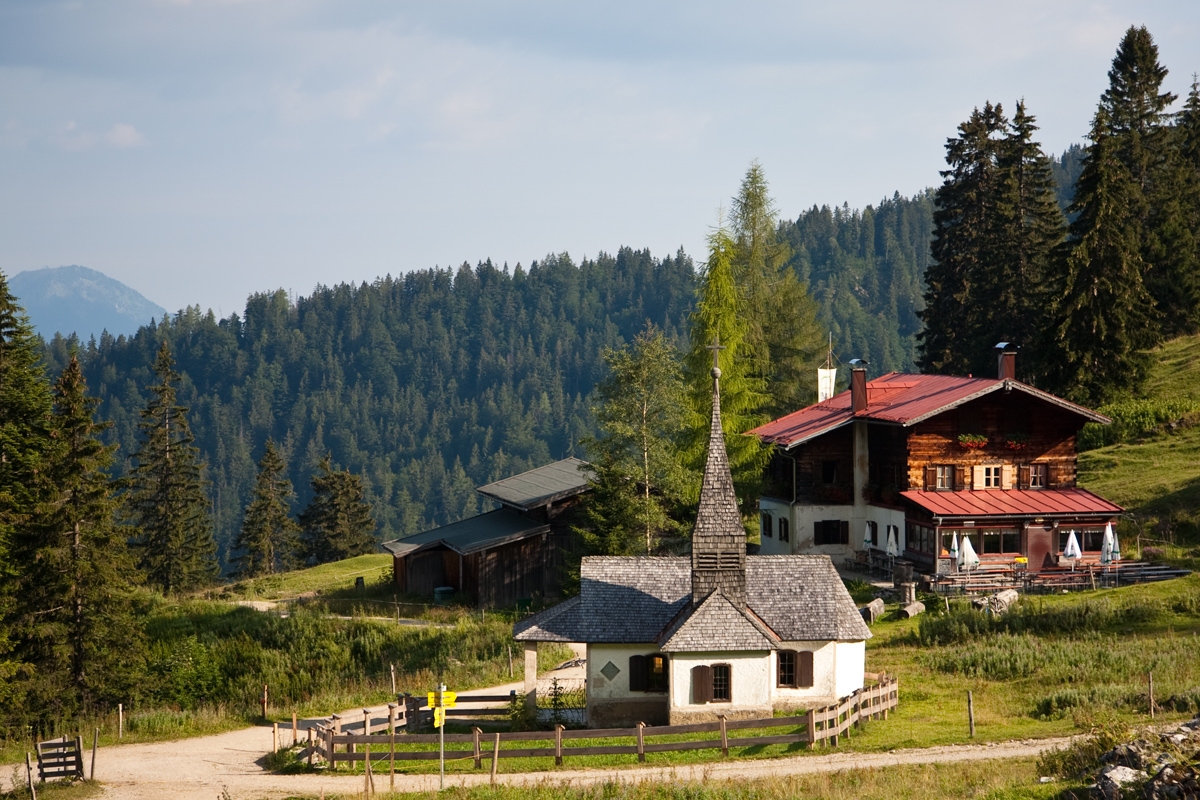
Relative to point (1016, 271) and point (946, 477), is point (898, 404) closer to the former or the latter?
point (946, 477)

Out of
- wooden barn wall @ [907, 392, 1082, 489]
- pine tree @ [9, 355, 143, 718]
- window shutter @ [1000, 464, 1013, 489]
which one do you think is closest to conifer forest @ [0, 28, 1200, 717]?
pine tree @ [9, 355, 143, 718]

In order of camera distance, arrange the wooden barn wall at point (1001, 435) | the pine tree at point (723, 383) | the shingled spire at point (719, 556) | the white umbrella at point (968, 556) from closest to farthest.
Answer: the shingled spire at point (719, 556) < the white umbrella at point (968, 556) < the pine tree at point (723, 383) < the wooden barn wall at point (1001, 435)

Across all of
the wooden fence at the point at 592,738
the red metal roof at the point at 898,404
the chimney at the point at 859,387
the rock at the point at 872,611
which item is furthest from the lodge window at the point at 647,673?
the chimney at the point at 859,387

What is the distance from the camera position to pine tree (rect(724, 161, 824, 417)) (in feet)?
207

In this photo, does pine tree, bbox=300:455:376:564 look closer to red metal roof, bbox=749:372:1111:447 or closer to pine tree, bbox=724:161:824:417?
pine tree, bbox=724:161:824:417

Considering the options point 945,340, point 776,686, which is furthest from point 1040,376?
point 776,686

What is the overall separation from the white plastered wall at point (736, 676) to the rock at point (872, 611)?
38.5 ft

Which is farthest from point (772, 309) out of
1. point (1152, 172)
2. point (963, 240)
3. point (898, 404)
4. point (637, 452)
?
point (1152, 172)

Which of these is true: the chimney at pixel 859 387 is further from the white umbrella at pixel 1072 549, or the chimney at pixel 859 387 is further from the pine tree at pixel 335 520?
the pine tree at pixel 335 520

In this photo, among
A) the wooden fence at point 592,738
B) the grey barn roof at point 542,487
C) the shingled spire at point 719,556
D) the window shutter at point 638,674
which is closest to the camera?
the wooden fence at point 592,738

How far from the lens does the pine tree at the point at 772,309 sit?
63.2 meters

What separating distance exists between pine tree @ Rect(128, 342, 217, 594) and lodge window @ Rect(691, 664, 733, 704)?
1849 inches

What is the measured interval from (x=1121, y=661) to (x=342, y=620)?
94.4 feet

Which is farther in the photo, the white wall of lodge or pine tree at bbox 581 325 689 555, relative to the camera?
the white wall of lodge
